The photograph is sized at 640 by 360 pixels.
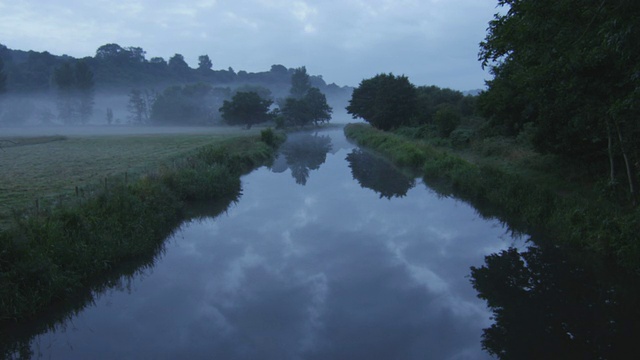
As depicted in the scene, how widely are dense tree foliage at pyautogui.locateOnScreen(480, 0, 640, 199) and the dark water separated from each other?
3.73m

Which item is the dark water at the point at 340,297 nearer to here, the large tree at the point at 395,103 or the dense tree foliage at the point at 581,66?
the dense tree foliage at the point at 581,66

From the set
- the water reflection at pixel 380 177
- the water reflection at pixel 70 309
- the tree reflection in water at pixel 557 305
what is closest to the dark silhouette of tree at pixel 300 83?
the water reflection at pixel 380 177

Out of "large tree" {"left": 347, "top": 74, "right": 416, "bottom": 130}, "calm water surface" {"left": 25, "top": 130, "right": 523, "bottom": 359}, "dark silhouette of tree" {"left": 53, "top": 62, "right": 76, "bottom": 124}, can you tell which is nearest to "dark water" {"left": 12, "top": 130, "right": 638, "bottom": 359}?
"calm water surface" {"left": 25, "top": 130, "right": 523, "bottom": 359}

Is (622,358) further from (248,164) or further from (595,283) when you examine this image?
(248,164)

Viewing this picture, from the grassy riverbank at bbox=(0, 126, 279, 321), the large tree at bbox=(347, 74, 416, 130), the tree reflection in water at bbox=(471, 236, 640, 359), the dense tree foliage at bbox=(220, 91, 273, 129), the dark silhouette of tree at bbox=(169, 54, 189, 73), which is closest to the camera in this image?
the tree reflection in water at bbox=(471, 236, 640, 359)

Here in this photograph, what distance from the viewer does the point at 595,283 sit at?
29.0ft

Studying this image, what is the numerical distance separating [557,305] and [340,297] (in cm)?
424

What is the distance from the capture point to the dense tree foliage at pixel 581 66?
7.21m

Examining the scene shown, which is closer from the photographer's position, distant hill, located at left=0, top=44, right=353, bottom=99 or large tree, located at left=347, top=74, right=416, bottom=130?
large tree, located at left=347, top=74, right=416, bottom=130

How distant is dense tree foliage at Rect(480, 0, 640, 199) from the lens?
7.21 meters

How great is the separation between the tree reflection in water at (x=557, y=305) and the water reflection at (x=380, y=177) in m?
9.21

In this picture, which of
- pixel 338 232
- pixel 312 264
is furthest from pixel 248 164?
pixel 312 264

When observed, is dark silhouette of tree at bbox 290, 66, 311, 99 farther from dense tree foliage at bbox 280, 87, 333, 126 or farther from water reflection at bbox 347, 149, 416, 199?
water reflection at bbox 347, 149, 416, 199

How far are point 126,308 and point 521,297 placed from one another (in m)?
8.05
